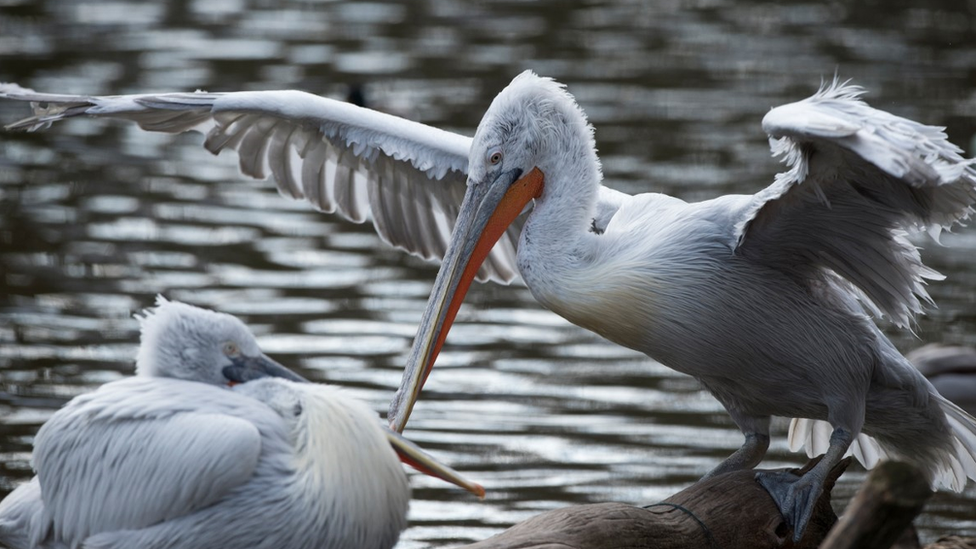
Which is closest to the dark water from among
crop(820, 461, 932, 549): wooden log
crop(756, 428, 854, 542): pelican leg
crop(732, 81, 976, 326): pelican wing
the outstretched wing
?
the outstretched wing

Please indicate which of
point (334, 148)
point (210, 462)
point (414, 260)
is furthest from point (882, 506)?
point (414, 260)

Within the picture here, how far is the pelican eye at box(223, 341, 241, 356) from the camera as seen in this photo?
149 inches

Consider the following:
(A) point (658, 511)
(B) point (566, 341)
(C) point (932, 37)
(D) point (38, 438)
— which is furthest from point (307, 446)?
(C) point (932, 37)

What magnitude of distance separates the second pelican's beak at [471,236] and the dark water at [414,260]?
47.5 inches

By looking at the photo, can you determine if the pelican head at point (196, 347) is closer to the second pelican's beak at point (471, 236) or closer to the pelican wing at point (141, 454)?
the pelican wing at point (141, 454)

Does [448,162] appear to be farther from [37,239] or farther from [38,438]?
[37,239]

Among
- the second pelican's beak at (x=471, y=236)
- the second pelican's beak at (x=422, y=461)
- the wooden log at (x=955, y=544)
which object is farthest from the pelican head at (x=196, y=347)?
the wooden log at (x=955, y=544)

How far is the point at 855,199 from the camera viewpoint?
400 centimetres

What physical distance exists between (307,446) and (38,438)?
69cm

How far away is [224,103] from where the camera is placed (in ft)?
16.6

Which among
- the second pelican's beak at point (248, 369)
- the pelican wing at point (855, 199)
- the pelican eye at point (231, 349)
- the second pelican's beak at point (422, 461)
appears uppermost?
the pelican wing at point (855, 199)

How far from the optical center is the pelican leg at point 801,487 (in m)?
4.19

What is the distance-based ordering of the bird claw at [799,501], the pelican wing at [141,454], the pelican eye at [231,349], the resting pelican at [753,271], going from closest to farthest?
1. the pelican wing at [141,454]
2. the pelican eye at [231,349]
3. the resting pelican at [753,271]
4. the bird claw at [799,501]

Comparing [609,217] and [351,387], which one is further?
[351,387]
